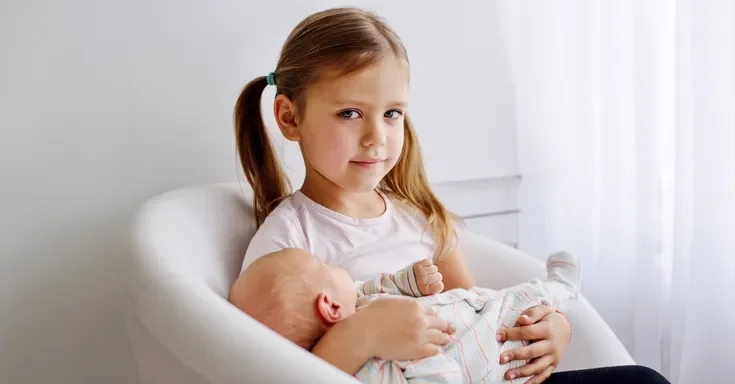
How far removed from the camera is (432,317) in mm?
928

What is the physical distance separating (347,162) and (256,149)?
25 cm

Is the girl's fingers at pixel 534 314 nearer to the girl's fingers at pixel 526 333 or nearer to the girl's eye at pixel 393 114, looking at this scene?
the girl's fingers at pixel 526 333

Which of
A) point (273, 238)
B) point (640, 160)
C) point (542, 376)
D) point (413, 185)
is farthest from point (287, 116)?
point (640, 160)

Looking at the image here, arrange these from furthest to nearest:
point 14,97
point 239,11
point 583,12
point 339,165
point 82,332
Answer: point 583,12
point 239,11
point 82,332
point 14,97
point 339,165

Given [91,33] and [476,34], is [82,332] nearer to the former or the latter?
[91,33]

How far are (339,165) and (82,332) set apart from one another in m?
0.62

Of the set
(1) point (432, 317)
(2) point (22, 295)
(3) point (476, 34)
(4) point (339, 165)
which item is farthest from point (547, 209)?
(2) point (22, 295)

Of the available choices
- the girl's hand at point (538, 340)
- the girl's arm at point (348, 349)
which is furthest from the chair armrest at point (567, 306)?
the girl's arm at point (348, 349)

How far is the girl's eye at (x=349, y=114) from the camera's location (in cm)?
115

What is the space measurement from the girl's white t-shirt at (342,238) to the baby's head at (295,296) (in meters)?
0.16

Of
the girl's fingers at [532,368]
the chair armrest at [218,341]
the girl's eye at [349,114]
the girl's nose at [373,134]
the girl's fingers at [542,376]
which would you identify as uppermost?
the girl's eye at [349,114]

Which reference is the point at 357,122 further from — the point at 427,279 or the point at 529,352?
the point at 529,352

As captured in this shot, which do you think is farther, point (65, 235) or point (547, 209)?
point (547, 209)

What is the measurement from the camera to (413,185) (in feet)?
4.67
